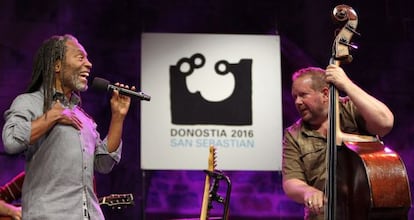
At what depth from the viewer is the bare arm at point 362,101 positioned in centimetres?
→ 278

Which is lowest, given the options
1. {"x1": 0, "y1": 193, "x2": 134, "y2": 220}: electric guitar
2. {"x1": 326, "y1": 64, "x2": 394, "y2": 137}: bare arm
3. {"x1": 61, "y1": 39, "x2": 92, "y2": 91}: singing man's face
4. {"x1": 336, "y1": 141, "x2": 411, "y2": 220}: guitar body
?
{"x1": 0, "y1": 193, "x2": 134, "y2": 220}: electric guitar

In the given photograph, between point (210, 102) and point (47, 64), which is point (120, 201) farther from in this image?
point (210, 102)

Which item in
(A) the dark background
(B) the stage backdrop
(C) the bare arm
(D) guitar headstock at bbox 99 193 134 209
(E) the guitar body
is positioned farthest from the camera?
(A) the dark background

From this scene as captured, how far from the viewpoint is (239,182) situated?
14.7 ft

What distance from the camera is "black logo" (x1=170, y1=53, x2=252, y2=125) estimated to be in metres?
4.28

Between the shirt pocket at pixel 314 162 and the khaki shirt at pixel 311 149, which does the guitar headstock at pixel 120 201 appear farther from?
the shirt pocket at pixel 314 162

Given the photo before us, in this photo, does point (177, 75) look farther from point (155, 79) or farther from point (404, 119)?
point (404, 119)

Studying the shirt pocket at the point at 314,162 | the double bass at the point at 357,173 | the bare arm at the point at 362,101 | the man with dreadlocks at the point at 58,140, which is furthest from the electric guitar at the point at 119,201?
the bare arm at the point at 362,101

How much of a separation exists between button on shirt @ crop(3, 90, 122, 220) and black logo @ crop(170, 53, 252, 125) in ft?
5.01

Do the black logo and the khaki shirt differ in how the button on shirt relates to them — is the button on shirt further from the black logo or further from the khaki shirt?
the black logo

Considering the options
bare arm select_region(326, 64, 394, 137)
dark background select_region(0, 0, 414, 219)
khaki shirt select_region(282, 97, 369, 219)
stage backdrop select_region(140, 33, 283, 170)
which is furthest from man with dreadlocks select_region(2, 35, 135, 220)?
dark background select_region(0, 0, 414, 219)

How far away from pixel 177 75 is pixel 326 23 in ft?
3.88

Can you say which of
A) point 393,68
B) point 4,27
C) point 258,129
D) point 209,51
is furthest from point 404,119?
point 4,27

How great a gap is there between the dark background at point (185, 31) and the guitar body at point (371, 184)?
1.78 m
